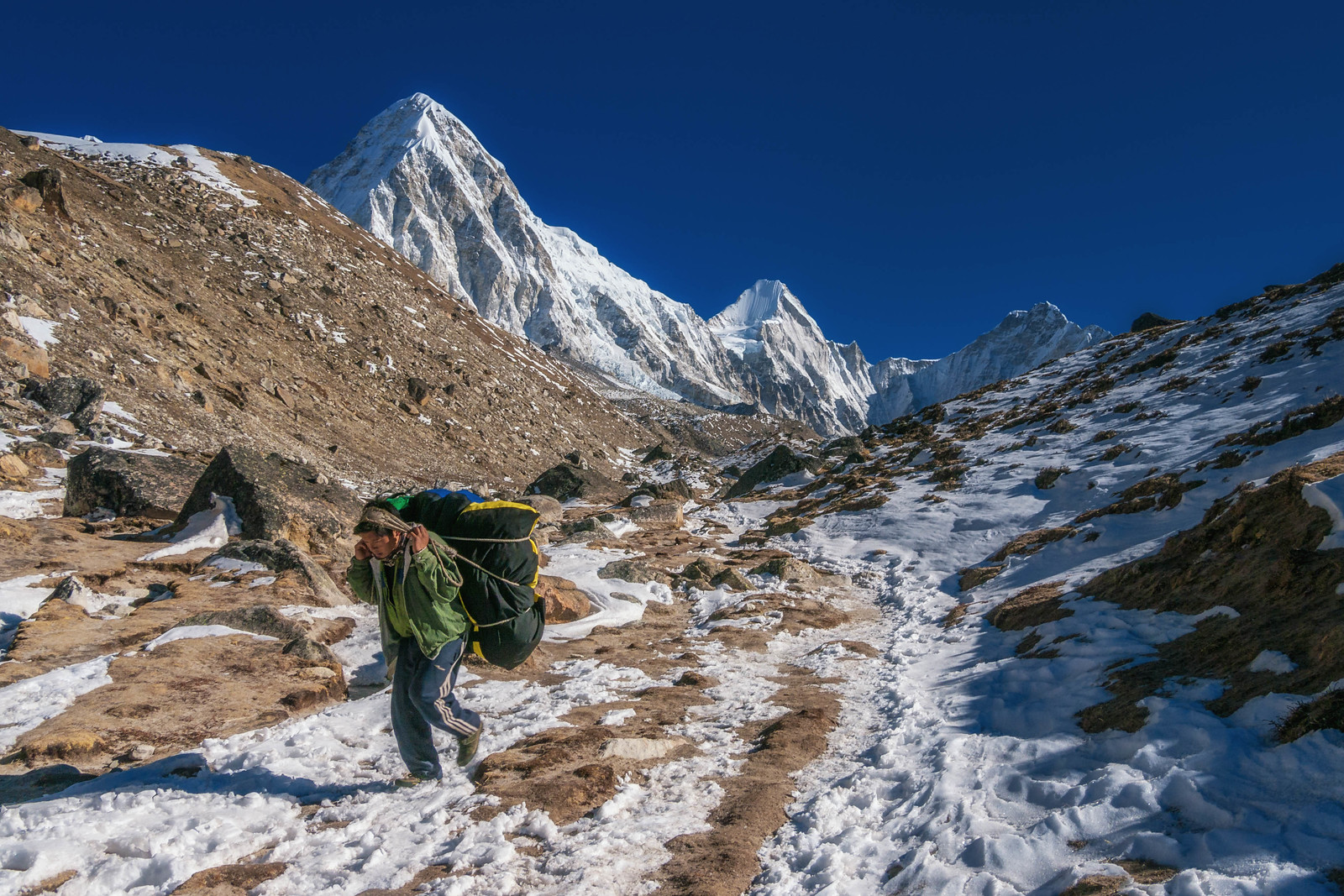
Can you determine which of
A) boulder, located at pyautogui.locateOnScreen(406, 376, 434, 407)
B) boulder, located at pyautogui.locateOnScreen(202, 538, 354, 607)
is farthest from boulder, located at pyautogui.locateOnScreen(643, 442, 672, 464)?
boulder, located at pyautogui.locateOnScreen(202, 538, 354, 607)

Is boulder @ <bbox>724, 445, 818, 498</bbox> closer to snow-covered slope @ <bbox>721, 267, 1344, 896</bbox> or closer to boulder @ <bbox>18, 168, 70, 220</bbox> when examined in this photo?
snow-covered slope @ <bbox>721, 267, 1344, 896</bbox>

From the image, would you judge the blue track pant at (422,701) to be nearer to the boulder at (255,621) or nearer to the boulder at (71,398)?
the boulder at (255,621)

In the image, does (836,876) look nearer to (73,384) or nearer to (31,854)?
(31,854)

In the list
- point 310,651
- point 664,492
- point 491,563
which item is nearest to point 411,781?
point 491,563

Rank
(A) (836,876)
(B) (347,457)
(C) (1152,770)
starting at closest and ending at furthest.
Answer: (A) (836,876), (C) (1152,770), (B) (347,457)

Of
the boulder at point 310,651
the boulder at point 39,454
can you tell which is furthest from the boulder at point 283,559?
the boulder at point 39,454

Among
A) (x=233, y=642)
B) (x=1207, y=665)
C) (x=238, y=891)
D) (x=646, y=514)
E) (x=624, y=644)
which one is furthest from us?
(x=646, y=514)

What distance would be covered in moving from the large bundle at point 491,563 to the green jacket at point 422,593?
0.51 ft

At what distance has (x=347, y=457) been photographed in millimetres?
28469

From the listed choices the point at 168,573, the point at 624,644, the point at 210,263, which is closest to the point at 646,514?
the point at 624,644

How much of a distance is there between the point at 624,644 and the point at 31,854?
22.2ft

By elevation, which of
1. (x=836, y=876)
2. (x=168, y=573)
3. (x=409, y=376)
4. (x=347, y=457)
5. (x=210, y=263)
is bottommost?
(x=836, y=876)

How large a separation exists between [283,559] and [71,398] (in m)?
12.4

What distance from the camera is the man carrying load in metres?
4.50
